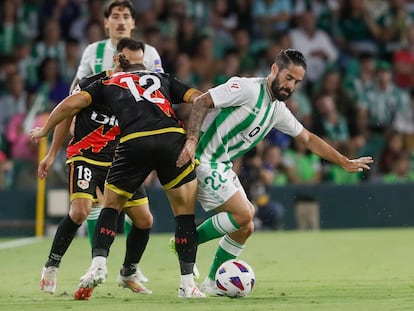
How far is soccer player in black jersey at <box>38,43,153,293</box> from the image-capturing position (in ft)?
28.9

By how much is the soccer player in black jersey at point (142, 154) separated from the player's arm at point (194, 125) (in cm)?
6

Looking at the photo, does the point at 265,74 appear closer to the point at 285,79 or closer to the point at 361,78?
the point at 361,78

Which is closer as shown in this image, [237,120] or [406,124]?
[237,120]

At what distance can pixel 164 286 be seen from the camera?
371 inches

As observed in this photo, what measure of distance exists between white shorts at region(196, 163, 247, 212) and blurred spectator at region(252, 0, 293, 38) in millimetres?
10924

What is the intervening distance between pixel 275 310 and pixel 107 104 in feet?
6.99

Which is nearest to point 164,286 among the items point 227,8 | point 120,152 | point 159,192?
point 120,152

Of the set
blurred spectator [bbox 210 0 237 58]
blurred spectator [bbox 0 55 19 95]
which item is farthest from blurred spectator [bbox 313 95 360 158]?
blurred spectator [bbox 0 55 19 95]

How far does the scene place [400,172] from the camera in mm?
17234

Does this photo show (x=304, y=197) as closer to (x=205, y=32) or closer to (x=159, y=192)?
(x=159, y=192)

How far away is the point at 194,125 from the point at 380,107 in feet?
33.9

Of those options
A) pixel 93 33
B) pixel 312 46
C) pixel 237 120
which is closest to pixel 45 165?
pixel 237 120

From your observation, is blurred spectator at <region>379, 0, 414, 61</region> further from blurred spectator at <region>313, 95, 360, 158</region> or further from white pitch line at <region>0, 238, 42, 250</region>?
white pitch line at <region>0, 238, 42, 250</region>

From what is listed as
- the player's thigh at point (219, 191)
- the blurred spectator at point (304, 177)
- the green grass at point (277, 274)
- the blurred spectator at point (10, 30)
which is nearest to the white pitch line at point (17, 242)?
the green grass at point (277, 274)
